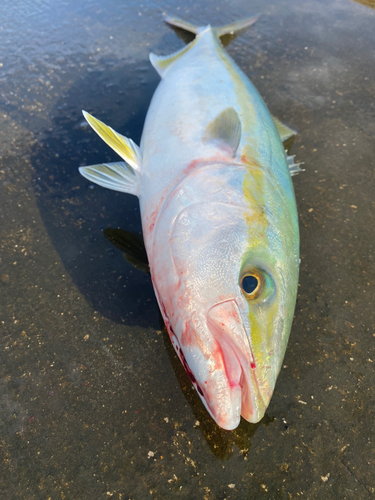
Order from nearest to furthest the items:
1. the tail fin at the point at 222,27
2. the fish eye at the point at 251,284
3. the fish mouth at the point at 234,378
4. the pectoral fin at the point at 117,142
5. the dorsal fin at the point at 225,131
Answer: the fish mouth at the point at 234,378 → the fish eye at the point at 251,284 → the dorsal fin at the point at 225,131 → the pectoral fin at the point at 117,142 → the tail fin at the point at 222,27

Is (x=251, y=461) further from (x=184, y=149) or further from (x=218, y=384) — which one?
(x=184, y=149)

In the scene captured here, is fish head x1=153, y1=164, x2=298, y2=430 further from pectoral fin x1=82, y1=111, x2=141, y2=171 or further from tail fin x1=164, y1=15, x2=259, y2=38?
tail fin x1=164, y1=15, x2=259, y2=38

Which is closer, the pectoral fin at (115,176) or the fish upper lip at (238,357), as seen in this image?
the fish upper lip at (238,357)

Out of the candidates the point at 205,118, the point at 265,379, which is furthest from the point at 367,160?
the point at 265,379

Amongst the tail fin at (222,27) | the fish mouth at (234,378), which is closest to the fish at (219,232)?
the fish mouth at (234,378)

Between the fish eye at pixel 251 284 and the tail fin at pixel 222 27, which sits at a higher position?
the tail fin at pixel 222 27

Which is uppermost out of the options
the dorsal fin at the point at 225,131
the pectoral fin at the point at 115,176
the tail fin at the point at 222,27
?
the tail fin at the point at 222,27

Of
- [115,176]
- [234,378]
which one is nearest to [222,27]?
[115,176]

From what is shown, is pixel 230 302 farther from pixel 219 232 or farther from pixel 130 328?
pixel 130 328

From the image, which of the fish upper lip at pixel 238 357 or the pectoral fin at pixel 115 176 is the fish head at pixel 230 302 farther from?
the pectoral fin at pixel 115 176
